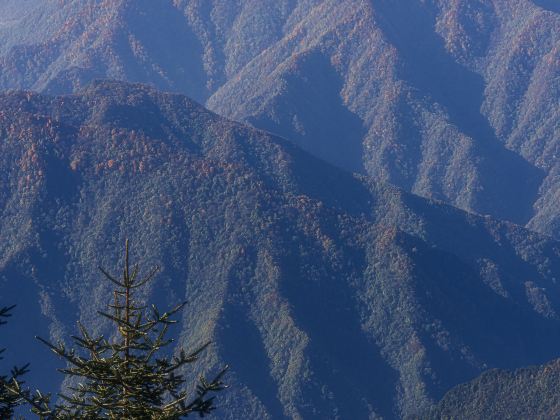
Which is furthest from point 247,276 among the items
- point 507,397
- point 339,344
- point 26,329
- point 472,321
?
point 507,397

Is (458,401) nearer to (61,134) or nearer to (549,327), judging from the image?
(549,327)

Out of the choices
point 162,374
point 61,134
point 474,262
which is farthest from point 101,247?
point 162,374

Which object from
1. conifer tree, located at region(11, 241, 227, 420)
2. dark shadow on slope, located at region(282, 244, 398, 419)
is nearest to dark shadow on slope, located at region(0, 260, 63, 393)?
dark shadow on slope, located at region(282, 244, 398, 419)

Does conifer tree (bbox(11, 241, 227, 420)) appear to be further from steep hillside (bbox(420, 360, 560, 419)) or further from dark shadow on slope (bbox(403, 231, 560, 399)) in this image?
dark shadow on slope (bbox(403, 231, 560, 399))

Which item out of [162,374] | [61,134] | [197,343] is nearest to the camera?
[162,374]

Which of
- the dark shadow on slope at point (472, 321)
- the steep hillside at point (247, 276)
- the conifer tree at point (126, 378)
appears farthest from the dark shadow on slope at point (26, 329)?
the conifer tree at point (126, 378)
